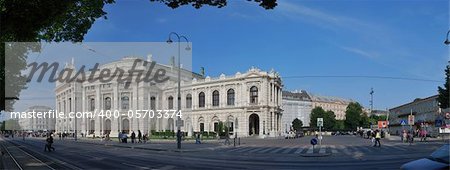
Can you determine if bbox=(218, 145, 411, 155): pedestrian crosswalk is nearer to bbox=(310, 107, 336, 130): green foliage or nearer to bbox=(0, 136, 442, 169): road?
bbox=(0, 136, 442, 169): road

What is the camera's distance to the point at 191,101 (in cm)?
13725

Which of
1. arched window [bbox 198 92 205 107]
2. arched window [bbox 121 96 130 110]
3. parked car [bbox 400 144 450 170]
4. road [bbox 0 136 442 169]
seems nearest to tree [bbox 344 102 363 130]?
arched window [bbox 198 92 205 107]

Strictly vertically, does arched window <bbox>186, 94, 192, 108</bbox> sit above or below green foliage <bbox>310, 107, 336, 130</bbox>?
above

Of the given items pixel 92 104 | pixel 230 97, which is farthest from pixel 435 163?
pixel 92 104

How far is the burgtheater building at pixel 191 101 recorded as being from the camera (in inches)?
4747

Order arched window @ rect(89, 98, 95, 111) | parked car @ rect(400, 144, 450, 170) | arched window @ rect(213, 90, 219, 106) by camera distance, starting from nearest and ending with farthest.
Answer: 1. parked car @ rect(400, 144, 450, 170)
2. arched window @ rect(213, 90, 219, 106)
3. arched window @ rect(89, 98, 95, 111)

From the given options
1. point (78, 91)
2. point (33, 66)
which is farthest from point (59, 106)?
point (33, 66)

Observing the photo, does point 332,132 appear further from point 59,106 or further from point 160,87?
point 59,106

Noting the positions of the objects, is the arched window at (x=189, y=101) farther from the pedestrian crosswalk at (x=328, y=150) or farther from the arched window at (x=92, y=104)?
the pedestrian crosswalk at (x=328, y=150)

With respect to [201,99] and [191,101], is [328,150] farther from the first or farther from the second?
[191,101]

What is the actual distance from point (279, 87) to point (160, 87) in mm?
34599

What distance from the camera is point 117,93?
141000mm

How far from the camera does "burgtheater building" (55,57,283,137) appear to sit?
121 m

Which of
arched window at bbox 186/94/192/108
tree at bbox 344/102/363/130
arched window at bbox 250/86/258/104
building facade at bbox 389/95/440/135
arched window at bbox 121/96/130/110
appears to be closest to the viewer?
building facade at bbox 389/95/440/135
